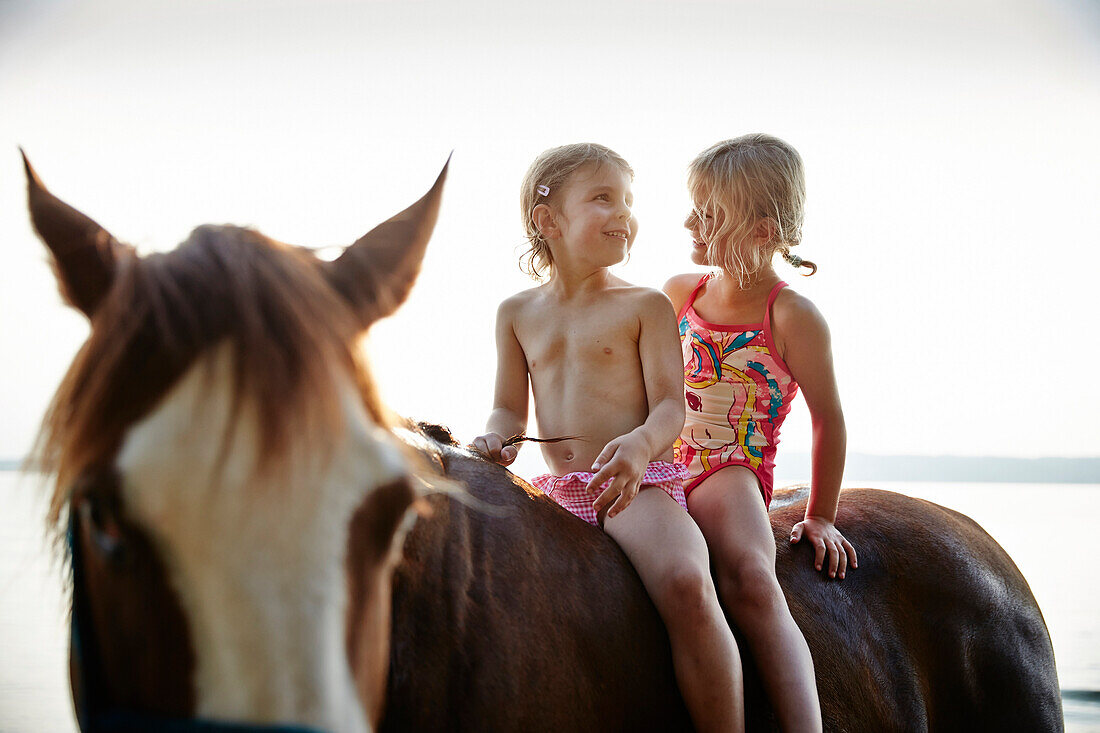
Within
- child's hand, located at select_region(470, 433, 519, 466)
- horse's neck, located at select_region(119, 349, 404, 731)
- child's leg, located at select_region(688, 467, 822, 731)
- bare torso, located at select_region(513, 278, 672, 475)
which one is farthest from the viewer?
bare torso, located at select_region(513, 278, 672, 475)

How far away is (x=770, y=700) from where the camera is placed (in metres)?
1.82

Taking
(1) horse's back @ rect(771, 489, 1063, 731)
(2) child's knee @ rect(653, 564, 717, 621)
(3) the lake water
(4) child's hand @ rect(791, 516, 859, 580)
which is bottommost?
(3) the lake water

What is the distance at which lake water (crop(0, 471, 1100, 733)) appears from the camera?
111cm

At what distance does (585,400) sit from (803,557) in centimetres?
82

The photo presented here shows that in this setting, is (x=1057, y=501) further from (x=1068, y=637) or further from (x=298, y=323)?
(x=298, y=323)

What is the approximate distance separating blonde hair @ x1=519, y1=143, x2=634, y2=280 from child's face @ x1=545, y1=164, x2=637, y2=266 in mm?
29

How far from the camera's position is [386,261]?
1177mm

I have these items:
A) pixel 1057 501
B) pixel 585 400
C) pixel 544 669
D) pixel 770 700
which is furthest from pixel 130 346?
pixel 1057 501

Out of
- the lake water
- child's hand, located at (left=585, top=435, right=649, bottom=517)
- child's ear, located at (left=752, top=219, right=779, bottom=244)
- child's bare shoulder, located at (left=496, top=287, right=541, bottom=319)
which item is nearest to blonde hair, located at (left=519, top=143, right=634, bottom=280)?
child's bare shoulder, located at (left=496, top=287, right=541, bottom=319)

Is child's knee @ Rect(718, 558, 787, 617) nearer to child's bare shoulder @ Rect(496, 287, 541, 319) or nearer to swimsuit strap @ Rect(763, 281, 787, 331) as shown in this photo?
swimsuit strap @ Rect(763, 281, 787, 331)

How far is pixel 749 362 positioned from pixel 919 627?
3.12 feet

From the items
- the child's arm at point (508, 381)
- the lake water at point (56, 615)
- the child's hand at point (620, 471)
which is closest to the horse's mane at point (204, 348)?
the lake water at point (56, 615)

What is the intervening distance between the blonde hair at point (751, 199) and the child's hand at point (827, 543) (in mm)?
766

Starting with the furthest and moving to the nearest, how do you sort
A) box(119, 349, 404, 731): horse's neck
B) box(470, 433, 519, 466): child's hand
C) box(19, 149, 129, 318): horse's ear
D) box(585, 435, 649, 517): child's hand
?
box(470, 433, 519, 466): child's hand, box(585, 435, 649, 517): child's hand, box(19, 149, 129, 318): horse's ear, box(119, 349, 404, 731): horse's neck
